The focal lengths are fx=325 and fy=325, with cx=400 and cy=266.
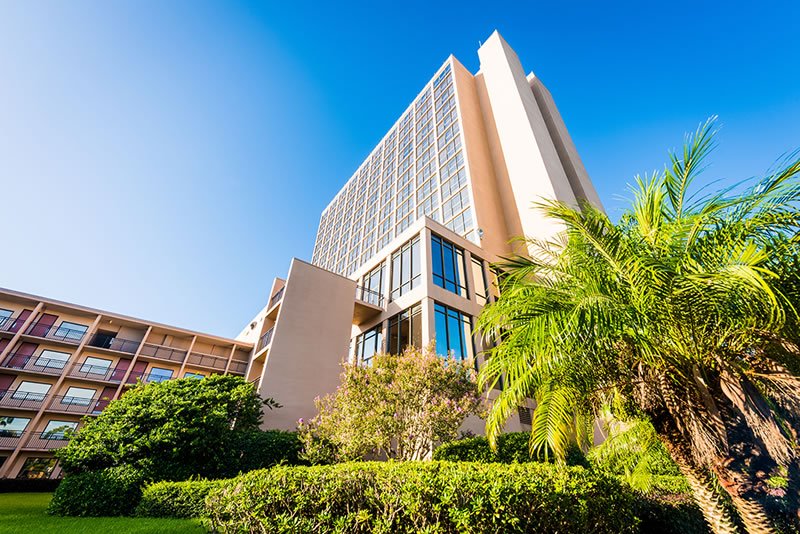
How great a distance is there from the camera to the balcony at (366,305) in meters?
17.8

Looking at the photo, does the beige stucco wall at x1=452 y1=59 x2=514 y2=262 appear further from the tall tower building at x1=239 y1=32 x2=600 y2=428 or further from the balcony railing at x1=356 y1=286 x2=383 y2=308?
the balcony railing at x1=356 y1=286 x2=383 y2=308

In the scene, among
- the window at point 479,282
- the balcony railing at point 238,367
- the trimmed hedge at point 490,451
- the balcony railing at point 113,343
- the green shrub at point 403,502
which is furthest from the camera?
the balcony railing at point 238,367

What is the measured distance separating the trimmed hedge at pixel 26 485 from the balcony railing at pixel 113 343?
9048mm

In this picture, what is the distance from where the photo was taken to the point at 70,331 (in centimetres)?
2406

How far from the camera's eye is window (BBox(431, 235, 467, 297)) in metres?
16.3

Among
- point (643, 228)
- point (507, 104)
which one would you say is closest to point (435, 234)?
point (643, 228)

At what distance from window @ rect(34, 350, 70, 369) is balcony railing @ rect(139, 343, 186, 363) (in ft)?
14.4

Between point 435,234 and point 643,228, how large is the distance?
1222 cm

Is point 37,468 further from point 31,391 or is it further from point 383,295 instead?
point 383,295

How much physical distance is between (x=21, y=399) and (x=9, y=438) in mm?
2361

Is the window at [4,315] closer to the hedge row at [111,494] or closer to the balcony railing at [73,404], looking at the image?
the balcony railing at [73,404]

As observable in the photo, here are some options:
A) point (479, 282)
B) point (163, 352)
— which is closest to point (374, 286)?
point (479, 282)

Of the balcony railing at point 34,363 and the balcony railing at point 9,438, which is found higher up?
the balcony railing at point 34,363

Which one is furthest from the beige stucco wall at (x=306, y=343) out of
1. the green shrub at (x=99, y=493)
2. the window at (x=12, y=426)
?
the window at (x=12, y=426)
